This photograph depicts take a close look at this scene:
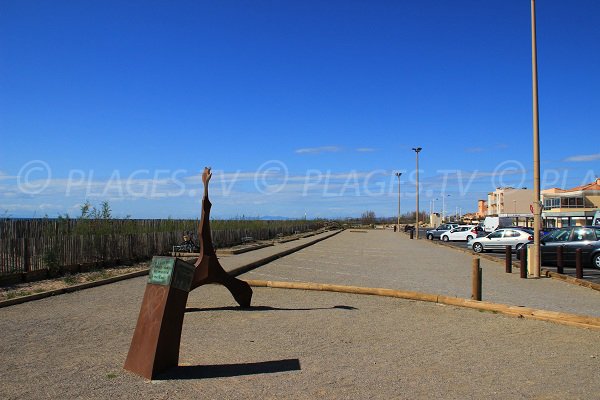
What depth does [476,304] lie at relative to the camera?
413 inches

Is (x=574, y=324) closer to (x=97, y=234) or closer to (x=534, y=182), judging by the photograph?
(x=534, y=182)

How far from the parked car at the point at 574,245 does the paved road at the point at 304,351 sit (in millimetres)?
8307

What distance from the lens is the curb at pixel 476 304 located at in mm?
8922

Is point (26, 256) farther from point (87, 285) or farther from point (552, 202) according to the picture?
point (552, 202)

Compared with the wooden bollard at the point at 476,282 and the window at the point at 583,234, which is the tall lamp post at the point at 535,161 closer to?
the window at the point at 583,234

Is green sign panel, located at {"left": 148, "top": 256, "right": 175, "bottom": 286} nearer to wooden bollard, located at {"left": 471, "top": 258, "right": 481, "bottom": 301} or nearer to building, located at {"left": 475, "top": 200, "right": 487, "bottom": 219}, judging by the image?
wooden bollard, located at {"left": 471, "top": 258, "right": 481, "bottom": 301}

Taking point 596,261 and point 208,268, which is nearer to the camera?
point 208,268

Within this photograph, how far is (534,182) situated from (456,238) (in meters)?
30.7

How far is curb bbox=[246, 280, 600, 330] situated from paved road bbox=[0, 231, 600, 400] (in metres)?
0.23

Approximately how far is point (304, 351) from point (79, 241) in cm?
1109

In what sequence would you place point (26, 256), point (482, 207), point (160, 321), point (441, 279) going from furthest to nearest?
point (482, 207) < point (441, 279) < point (26, 256) < point (160, 321)

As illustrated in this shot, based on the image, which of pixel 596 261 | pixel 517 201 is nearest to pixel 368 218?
pixel 517 201

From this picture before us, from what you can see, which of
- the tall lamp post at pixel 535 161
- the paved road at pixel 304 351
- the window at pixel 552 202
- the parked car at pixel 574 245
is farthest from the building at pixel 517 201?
the paved road at pixel 304 351

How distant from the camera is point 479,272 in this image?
1146 cm
